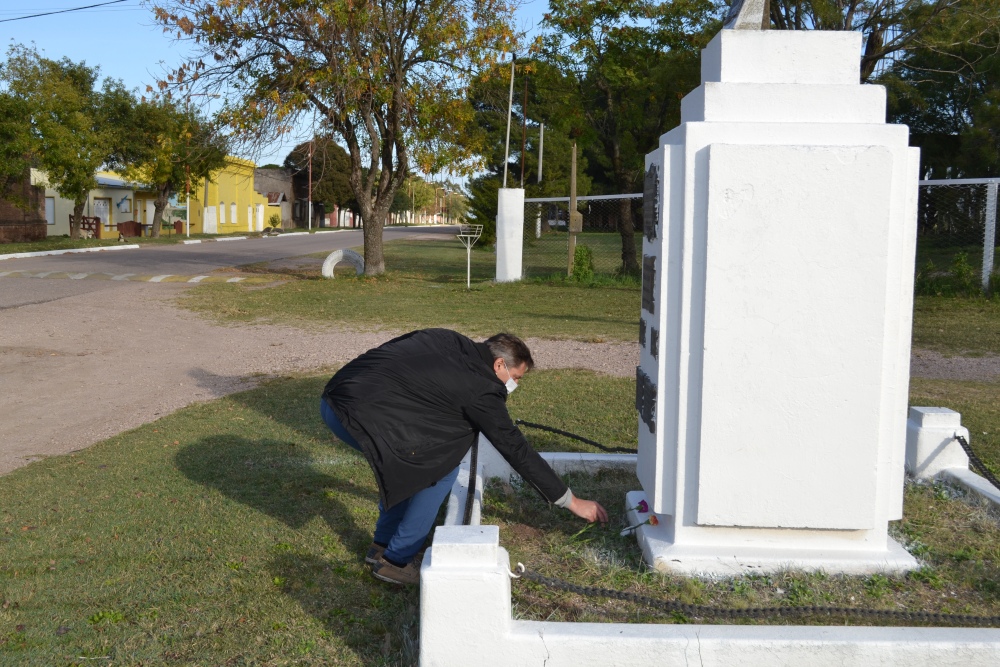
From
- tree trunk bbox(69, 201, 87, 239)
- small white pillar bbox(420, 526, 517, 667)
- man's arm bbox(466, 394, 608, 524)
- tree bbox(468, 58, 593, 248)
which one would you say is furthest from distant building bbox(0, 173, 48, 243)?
small white pillar bbox(420, 526, 517, 667)

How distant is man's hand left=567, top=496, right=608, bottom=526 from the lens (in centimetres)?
423

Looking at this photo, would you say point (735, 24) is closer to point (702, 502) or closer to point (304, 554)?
point (702, 502)

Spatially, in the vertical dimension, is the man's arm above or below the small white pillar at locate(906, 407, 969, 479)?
above

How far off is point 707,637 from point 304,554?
216 cm

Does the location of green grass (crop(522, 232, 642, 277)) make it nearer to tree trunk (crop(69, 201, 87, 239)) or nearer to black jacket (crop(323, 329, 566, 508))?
black jacket (crop(323, 329, 566, 508))

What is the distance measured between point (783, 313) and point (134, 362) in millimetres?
8099

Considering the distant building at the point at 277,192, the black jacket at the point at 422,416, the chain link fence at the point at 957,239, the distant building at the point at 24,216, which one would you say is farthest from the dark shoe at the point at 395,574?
the distant building at the point at 277,192

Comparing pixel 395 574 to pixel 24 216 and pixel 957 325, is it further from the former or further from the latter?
pixel 24 216

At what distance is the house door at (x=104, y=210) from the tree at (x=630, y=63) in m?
32.8

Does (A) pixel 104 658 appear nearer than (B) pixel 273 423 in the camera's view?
Yes

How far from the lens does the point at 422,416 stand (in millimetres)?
4059

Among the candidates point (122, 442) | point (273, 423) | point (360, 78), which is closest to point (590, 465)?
point (273, 423)

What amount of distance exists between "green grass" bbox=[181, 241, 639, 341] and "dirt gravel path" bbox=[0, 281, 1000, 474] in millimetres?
853

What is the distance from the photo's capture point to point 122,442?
22.2 feet
